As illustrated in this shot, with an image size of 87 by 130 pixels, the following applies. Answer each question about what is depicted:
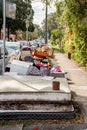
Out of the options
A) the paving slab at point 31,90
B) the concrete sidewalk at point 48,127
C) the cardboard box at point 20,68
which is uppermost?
the cardboard box at point 20,68

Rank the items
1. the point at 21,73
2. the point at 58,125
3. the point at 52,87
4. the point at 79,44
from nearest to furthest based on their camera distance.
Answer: the point at 58,125, the point at 52,87, the point at 21,73, the point at 79,44

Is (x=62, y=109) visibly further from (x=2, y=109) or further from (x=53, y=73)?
(x=53, y=73)

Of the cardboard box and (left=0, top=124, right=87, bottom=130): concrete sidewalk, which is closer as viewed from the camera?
(left=0, top=124, right=87, bottom=130): concrete sidewalk

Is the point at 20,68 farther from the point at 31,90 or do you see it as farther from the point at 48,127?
the point at 48,127

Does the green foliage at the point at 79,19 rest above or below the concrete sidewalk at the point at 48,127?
above

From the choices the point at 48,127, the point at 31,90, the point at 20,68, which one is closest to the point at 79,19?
the point at 20,68

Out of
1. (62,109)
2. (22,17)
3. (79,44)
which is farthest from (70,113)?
(22,17)

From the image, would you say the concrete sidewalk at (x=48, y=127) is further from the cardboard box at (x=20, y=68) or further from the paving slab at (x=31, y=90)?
the cardboard box at (x=20, y=68)

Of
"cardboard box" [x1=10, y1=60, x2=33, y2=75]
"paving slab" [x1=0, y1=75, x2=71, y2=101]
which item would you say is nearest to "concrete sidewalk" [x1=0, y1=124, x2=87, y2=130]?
"paving slab" [x1=0, y1=75, x2=71, y2=101]

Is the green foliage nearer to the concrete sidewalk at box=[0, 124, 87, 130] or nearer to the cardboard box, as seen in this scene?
the cardboard box

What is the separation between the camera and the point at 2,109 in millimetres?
8367

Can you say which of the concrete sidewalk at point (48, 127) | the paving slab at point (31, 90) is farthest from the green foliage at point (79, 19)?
the concrete sidewalk at point (48, 127)

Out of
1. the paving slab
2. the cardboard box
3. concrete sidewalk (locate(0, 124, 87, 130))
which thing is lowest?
concrete sidewalk (locate(0, 124, 87, 130))

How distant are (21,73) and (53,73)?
51.7 inches
